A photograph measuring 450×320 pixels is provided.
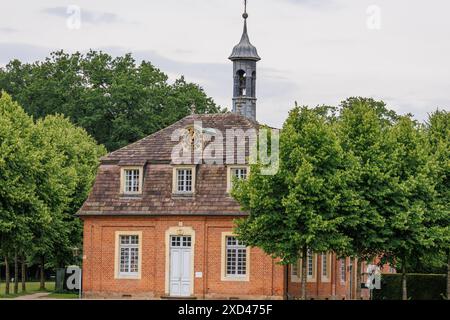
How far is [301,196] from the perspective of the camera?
50.3 m

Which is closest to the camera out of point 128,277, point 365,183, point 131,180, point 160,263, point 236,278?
point 365,183

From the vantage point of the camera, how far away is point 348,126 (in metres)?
54.0

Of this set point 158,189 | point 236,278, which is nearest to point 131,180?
point 158,189

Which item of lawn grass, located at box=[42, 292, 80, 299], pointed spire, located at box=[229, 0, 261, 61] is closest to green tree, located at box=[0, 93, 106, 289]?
lawn grass, located at box=[42, 292, 80, 299]

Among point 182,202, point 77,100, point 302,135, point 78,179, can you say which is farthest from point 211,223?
point 77,100

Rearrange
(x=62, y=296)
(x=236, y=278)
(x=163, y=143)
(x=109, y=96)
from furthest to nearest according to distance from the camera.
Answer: (x=109, y=96) → (x=62, y=296) → (x=163, y=143) → (x=236, y=278)

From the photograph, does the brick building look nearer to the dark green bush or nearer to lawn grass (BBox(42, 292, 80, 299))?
lawn grass (BBox(42, 292, 80, 299))

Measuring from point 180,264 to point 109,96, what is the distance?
4036 centimetres

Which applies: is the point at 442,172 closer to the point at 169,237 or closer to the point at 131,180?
the point at 169,237

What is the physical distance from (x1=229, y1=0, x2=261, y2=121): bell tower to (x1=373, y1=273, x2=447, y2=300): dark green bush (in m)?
12.1

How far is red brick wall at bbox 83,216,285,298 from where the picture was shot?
56781mm

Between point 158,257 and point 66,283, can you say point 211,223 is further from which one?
point 66,283

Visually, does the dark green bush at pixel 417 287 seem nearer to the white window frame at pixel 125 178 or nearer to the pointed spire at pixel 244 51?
the white window frame at pixel 125 178

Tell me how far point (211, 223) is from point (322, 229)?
9.00 m
